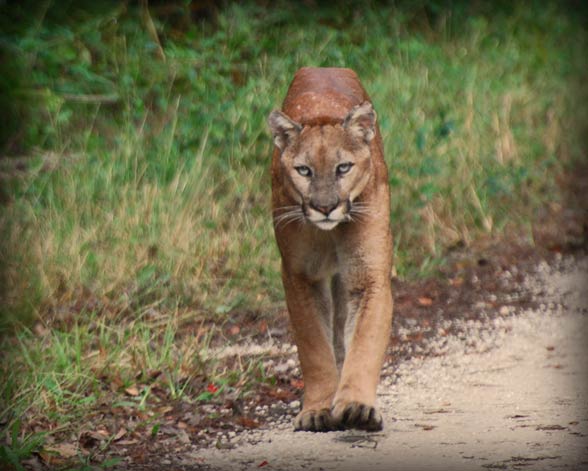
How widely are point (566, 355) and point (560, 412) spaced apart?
3.97 ft

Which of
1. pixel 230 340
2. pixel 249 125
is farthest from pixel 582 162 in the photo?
pixel 230 340

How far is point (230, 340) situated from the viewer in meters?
7.54

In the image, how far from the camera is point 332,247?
621 centimetres

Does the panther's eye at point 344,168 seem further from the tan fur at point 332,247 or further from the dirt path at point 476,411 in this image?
the dirt path at point 476,411

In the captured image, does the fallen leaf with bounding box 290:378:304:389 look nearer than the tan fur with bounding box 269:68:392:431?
No

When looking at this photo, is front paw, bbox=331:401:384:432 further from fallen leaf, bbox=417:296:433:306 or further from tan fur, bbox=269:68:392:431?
fallen leaf, bbox=417:296:433:306

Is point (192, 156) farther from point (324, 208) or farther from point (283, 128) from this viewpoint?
point (324, 208)

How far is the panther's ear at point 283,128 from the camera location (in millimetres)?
6133

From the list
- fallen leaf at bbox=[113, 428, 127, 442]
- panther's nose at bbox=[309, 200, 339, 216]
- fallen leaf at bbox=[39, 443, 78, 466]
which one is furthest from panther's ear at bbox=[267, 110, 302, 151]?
fallen leaf at bbox=[39, 443, 78, 466]

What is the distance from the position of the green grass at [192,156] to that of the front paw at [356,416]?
1.05 meters

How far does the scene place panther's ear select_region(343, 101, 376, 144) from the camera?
6125 millimetres

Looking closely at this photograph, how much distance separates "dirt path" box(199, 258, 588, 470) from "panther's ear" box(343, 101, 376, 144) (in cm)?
133

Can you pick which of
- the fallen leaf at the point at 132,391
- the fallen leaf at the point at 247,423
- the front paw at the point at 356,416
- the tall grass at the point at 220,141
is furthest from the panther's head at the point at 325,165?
the tall grass at the point at 220,141

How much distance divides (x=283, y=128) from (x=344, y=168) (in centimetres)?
38
